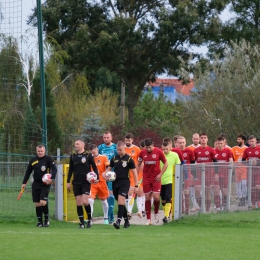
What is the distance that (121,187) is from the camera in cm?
1559

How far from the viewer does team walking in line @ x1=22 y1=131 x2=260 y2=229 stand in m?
15.7

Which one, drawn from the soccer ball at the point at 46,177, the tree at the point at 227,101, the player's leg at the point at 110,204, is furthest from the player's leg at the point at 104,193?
the tree at the point at 227,101

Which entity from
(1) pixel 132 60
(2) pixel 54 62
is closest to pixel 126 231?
(2) pixel 54 62

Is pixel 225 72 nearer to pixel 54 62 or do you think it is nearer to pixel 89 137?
pixel 89 137

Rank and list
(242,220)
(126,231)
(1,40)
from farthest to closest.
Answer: (1,40)
(242,220)
(126,231)

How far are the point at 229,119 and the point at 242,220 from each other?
12.4 metres

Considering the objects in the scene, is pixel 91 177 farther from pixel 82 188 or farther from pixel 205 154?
pixel 205 154

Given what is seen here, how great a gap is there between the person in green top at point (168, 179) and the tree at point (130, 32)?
67.7 ft

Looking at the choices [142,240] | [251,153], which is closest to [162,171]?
[142,240]

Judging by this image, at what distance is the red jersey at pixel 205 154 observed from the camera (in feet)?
61.0

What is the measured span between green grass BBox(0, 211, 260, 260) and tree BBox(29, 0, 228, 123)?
72.3 feet

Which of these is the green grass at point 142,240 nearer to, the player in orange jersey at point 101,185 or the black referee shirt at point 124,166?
the player in orange jersey at point 101,185

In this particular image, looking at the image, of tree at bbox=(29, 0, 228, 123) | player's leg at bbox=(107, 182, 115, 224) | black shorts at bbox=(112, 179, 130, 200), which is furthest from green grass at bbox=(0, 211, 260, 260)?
tree at bbox=(29, 0, 228, 123)

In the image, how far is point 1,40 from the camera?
19.9 m
